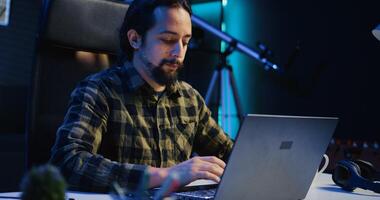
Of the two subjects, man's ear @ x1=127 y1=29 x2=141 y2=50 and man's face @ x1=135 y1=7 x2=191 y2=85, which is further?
man's ear @ x1=127 y1=29 x2=141 y2=50

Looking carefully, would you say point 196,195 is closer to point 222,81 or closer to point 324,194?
point 324,194

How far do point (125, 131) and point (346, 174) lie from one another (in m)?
0.60

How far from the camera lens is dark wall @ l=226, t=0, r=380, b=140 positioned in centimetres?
300

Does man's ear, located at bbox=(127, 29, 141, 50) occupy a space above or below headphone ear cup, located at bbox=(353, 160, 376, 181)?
above

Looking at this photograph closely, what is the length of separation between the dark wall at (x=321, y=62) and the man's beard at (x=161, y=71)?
189cm

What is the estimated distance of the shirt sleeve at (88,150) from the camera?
3.53ft

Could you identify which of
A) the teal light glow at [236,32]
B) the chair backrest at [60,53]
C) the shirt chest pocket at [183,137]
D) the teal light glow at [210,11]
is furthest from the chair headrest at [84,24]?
the teal light glow at [210,11]

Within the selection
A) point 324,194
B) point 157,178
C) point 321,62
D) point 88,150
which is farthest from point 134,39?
point 321,62

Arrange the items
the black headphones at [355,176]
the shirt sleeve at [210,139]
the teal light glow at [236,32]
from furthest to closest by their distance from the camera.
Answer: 1. the teal light glow at [236,32]
2. the shirt sleeve at [210,139]
3. the black headphones at [355,176]

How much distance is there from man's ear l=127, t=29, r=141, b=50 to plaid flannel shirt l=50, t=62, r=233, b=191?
0.06 m

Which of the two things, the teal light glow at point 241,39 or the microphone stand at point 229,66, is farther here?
the teal light glow at point 241,39

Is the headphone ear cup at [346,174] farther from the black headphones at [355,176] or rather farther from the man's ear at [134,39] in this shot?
the man's ear at [134,39]

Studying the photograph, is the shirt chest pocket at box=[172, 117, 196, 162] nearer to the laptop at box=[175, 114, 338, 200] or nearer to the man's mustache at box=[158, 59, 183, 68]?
the man's mustache at box=[158, 59, 183, 68]

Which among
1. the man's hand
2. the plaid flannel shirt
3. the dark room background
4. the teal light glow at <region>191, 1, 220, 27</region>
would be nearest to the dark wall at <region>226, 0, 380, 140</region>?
the dark room background
